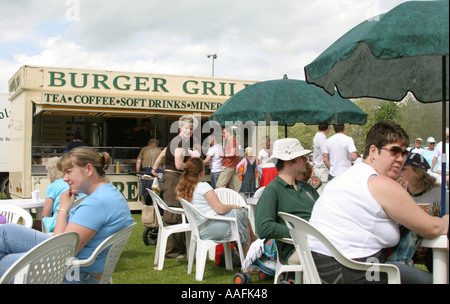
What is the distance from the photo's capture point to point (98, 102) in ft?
31.0

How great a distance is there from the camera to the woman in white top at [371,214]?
241 cm

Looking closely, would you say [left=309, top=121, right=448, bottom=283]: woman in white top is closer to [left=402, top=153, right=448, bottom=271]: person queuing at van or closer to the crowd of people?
the crowd of people

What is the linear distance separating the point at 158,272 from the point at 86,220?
2.69m

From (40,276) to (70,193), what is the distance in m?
1.01

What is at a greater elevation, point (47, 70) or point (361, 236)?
point (47, 70)

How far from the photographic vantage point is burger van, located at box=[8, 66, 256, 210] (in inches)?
369

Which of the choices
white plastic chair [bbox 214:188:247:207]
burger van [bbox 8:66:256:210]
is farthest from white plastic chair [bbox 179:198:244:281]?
burger van [bbox 8:66:256:210]

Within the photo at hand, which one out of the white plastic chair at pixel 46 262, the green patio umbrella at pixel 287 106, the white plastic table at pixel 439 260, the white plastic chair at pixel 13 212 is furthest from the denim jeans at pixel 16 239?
the green patio umbrella at pixel 287 106

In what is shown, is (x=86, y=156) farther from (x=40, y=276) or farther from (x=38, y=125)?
(x=38, y=125)

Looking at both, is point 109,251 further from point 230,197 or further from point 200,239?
point 230,197

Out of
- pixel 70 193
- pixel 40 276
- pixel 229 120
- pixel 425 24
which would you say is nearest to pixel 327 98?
pixel 229 120

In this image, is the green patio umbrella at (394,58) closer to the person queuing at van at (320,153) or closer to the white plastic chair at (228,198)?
the white plastic chair at (228,198)

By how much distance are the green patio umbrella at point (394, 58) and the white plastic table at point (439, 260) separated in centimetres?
Result: 51

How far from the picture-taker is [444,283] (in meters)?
2.50
